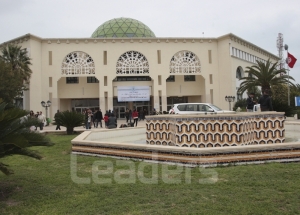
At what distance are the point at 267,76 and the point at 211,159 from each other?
27.5 meters

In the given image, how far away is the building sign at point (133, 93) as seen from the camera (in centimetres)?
3866

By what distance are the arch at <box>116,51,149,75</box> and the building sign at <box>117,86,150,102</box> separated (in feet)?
7.08

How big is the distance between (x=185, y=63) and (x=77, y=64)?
15048 millimetres

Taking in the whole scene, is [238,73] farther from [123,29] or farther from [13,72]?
[13,72]

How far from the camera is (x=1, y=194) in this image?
501cm

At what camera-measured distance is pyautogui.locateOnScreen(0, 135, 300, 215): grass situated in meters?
3.97

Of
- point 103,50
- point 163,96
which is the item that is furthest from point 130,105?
point 103,50

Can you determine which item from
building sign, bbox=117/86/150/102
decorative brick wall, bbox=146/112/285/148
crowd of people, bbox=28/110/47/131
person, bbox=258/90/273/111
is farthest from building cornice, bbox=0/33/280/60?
decorative brick wall, bbox=146/112/285/148

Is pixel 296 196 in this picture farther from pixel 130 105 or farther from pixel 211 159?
pixel 130 105

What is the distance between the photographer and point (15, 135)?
464 centimetres

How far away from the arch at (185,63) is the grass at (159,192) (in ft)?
113

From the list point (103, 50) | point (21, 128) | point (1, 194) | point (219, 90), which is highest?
point (103, 50)

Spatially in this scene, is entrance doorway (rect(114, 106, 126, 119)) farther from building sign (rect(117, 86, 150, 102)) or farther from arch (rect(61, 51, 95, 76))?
arch (rect(61, 51, 95, 76))

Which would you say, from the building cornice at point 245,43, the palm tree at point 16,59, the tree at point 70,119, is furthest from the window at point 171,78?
the tree at point 70,119
